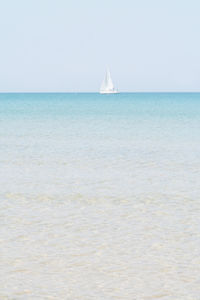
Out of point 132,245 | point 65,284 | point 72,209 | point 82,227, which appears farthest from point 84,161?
point 65,284

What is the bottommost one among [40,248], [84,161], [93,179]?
[84,161]

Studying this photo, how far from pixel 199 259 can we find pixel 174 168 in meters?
9.38

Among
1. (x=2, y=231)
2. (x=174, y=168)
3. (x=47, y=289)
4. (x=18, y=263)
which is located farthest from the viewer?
(x=174, y=168)

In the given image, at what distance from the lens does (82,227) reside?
10.6m

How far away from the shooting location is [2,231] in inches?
406

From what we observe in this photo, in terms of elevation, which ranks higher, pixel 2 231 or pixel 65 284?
pixel 65 284

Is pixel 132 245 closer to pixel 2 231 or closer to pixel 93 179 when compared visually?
pixel 2 231

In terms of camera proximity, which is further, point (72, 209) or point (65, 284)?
point (72, 209)

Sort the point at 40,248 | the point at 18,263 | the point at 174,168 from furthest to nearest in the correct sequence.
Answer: the point at 174,168 < the point at 40,248 < the point at 18,263
